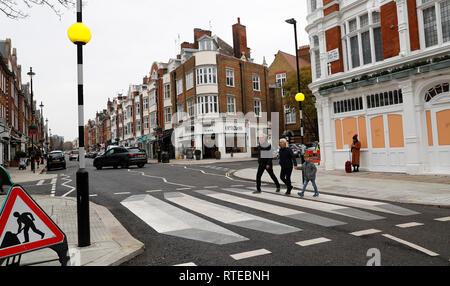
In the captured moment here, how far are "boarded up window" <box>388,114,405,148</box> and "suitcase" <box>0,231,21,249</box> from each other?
13903mm

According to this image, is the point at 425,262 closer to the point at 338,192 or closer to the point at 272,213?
the point at 272,213

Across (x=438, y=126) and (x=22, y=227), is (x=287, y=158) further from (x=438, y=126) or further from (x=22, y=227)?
(x=22, y=227)

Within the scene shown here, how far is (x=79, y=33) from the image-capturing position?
4.52 meters

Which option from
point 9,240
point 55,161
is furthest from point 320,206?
point 55,161

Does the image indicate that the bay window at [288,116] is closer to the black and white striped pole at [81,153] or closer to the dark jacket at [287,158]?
the dark jacket at [287,158]

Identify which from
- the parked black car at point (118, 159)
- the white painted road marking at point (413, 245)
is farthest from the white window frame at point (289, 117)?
the white painted road marking at point (413, 245)

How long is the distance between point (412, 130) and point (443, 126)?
3.40 ft

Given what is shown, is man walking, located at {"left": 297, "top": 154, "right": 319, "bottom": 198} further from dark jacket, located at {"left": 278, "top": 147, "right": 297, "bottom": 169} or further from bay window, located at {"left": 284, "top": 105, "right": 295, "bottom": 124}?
bay window, located at {"left": 284, "top": 105, "right": 295, "bottom": 124}

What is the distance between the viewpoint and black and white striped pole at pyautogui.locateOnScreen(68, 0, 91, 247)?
4.34m

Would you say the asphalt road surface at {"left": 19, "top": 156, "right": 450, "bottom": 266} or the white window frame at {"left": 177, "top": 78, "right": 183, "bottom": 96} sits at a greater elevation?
the white window frame at {"left": 177, "top": 78, "right": 183, "bottom": 96}

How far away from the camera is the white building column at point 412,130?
1226 cm

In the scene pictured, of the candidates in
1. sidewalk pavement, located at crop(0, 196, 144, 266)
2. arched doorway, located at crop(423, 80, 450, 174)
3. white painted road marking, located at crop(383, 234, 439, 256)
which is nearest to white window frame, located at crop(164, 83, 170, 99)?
arched doorway, located at crop(423, 80, 450, 174)
